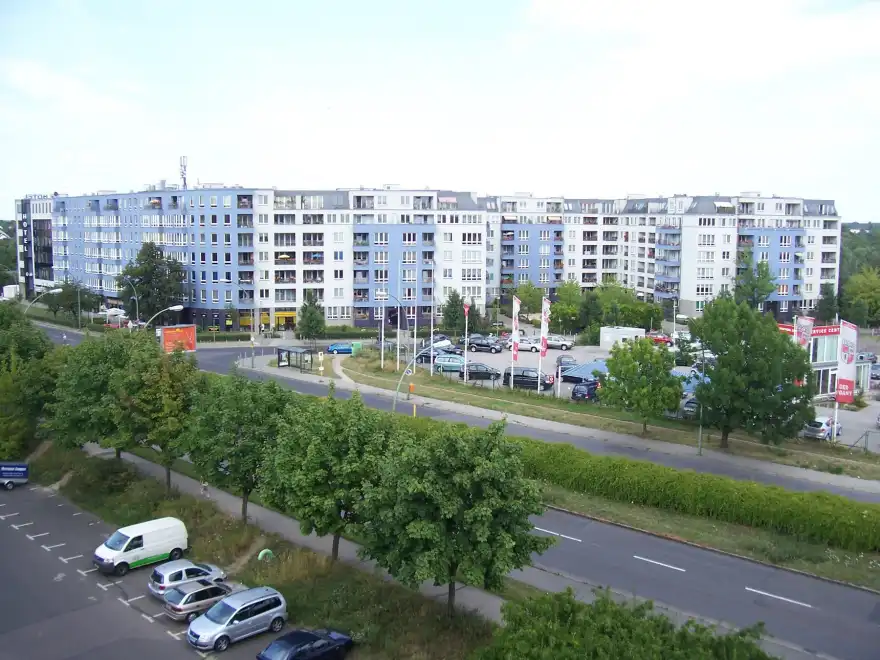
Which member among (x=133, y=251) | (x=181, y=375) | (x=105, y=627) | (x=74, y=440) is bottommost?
(x=105, y=627)

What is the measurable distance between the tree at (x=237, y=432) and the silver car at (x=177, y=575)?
3.04 meters

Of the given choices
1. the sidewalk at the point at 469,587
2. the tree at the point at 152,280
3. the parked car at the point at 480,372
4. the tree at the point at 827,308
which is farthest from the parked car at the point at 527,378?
the tree at the point at 827,308

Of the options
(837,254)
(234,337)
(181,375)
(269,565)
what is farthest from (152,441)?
(837,254)

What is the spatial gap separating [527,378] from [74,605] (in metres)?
32.1

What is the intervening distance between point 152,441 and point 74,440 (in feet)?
13.1

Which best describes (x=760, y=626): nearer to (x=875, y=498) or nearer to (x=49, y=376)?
(x=875, y=498)

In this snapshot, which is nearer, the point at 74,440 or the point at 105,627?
the point at 105,627

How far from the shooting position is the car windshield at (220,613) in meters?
19.9

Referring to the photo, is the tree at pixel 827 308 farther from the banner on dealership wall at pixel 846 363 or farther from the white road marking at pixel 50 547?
the white road marking at pixel 50 547

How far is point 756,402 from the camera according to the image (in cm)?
3341

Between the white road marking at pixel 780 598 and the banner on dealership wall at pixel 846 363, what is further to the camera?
the banner on dealership wall at pixel 846 363

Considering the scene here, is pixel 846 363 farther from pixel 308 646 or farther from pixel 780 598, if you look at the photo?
pixel 308 646

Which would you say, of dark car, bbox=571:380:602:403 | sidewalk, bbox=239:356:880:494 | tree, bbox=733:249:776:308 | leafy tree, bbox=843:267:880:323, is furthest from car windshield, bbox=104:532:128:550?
leafy tree, bbox=843:267:880:323

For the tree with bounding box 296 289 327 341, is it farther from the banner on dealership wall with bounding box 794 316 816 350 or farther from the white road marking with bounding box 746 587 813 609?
the white road marking with bounding box 746 587 813 609
